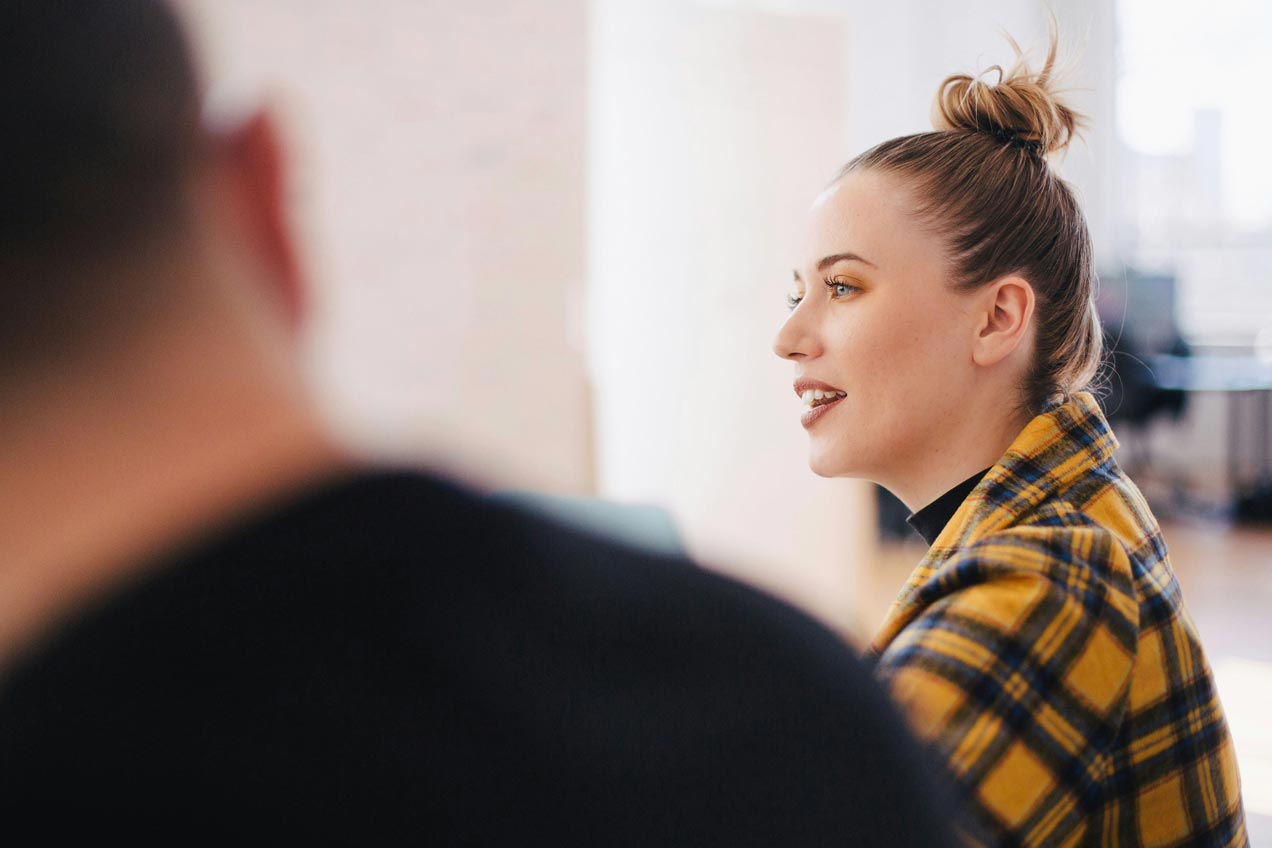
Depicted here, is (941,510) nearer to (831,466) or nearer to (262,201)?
(831,466)

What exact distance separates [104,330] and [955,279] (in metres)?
1.00

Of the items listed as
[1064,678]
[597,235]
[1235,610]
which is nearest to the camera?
[1064,678]

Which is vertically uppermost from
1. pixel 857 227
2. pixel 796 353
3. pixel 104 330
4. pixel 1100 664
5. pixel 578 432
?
pixel 104 330

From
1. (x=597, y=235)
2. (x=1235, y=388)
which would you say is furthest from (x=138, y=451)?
(x=1235, y=388)

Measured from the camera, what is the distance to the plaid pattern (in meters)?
0.78

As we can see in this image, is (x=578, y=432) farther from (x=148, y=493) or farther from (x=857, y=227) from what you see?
(x=148, y=493)

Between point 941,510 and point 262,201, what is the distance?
98 cm

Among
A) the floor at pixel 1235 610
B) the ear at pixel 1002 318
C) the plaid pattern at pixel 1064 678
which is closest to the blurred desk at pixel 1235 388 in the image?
the floor at pixel 1235 610

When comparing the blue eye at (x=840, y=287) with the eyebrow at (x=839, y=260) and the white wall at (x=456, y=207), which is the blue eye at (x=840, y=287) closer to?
the eyebrow at (x=839, y=260)

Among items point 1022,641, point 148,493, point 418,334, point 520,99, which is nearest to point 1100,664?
point 1022,641

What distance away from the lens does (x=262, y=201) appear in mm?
370

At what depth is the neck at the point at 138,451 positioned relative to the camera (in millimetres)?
355

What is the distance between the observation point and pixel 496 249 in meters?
3.20

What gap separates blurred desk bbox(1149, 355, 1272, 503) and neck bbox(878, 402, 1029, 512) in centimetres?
497
